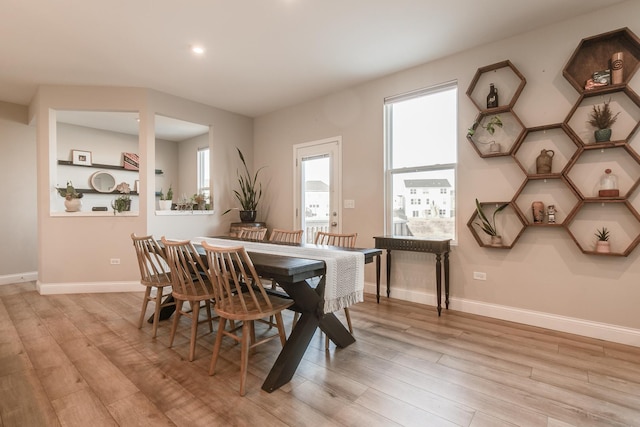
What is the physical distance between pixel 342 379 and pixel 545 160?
2.60 metres

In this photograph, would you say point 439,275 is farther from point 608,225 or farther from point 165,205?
point 165,205

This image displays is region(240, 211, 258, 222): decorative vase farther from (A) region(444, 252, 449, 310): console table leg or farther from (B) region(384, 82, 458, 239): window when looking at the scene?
(A) region(444, 252, 449, 310): console table leg

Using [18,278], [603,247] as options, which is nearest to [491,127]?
[603,247]

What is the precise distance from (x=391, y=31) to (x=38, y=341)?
4124 millimetres

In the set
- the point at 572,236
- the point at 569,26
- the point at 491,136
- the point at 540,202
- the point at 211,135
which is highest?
the point at 569,26

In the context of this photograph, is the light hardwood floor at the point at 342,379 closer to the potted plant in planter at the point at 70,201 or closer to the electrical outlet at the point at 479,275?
the electrical outlet at the point at 479,275

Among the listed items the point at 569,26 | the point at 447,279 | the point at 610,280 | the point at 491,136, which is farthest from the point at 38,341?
the point at 569,26

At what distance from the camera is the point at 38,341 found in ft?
8.60

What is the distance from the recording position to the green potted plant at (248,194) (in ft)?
17.3

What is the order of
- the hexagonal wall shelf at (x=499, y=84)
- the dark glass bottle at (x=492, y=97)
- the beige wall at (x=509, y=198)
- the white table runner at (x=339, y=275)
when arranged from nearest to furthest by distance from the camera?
the white table runner at (x=339, y=275) → the beige wall at (x=509, y=198) → the hexagonal wall shelf at (x=499, y=84) → the dark glass bottle at (x=492, y=97)

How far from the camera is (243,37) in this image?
3.06m

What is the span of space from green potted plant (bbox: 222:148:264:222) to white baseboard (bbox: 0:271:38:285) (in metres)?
3.14

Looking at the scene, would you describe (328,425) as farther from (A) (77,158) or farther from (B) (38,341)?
(A) (77,158)

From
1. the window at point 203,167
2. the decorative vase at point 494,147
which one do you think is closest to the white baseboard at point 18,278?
the window at point 203,167
